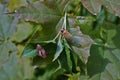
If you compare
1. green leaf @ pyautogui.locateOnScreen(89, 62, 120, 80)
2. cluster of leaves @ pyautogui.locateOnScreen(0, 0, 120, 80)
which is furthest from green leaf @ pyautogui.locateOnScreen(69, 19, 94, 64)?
green leaf @ pyautogui.locateOnScreen(89, 62, 120, 80)

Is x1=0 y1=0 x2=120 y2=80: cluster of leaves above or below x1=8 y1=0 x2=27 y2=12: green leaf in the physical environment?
below

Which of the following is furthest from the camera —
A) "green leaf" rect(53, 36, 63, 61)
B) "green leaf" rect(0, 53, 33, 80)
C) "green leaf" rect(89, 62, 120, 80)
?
"green leaf" rect(0, 53, 33, 80)

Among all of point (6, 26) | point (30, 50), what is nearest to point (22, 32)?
point (6, 26)

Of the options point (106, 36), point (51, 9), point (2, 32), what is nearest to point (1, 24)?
point (2, 32)

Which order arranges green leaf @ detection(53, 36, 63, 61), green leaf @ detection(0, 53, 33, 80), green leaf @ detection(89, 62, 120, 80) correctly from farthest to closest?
green leaf @ detection(0, 53, 33, 80)
green leaf @ detection(89, 62, 120, 80)
green leaf @ detection(53, 36, 63, 61)

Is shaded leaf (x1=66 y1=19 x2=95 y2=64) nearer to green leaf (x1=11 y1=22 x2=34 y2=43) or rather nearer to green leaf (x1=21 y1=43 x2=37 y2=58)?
green leaf (x1=21 y1=43 x2=37 y2=58)

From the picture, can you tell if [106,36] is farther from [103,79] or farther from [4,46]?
[4,46]

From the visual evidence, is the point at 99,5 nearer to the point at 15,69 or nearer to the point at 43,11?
the point at 43,11

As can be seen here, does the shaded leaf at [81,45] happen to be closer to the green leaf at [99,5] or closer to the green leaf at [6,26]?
the green leaf at [99,5]

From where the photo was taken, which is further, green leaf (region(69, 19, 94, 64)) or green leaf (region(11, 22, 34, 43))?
green leaf (region(11, 22, 34, 43))
